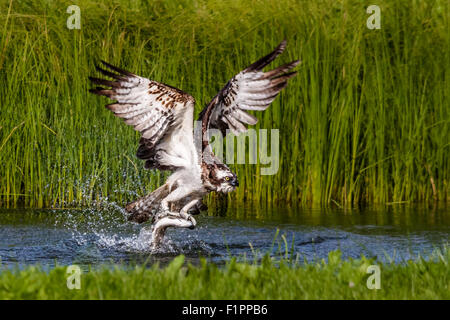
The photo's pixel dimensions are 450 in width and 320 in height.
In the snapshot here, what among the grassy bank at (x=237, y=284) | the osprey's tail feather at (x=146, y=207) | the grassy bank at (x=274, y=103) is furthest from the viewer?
the grassy bank at (x=274, y=103)

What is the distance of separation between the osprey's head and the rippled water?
51cm

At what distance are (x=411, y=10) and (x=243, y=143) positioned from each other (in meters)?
2.42

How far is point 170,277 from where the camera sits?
439cm

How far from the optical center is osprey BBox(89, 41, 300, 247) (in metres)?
6.15

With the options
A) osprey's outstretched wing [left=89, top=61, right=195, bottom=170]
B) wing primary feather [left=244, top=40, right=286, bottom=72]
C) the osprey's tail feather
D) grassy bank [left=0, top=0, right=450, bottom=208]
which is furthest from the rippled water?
wing primary feather [left=244, top=40, right=286, bottom=72]

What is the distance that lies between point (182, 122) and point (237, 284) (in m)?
2.16

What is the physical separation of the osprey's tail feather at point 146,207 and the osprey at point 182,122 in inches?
2.5

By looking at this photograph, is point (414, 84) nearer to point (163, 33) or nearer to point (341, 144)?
point (341, 144)

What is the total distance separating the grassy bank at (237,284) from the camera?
13.5ft

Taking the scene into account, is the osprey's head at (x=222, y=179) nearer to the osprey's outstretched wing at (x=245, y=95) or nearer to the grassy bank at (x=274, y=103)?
the osprey's outstretched wing at (x=245, y=95)

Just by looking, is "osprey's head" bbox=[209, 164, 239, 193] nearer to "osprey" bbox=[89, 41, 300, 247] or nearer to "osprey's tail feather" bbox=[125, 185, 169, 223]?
"osprey" bbox=[89, 41, 300, 247]

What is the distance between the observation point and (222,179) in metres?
6.31

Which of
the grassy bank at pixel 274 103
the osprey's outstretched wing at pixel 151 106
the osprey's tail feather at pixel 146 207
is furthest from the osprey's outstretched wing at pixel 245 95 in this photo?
the grassy bank at pixel 274 103

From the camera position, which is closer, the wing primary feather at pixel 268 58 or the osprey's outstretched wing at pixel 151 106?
the wing primary feather at pixel 268 58
